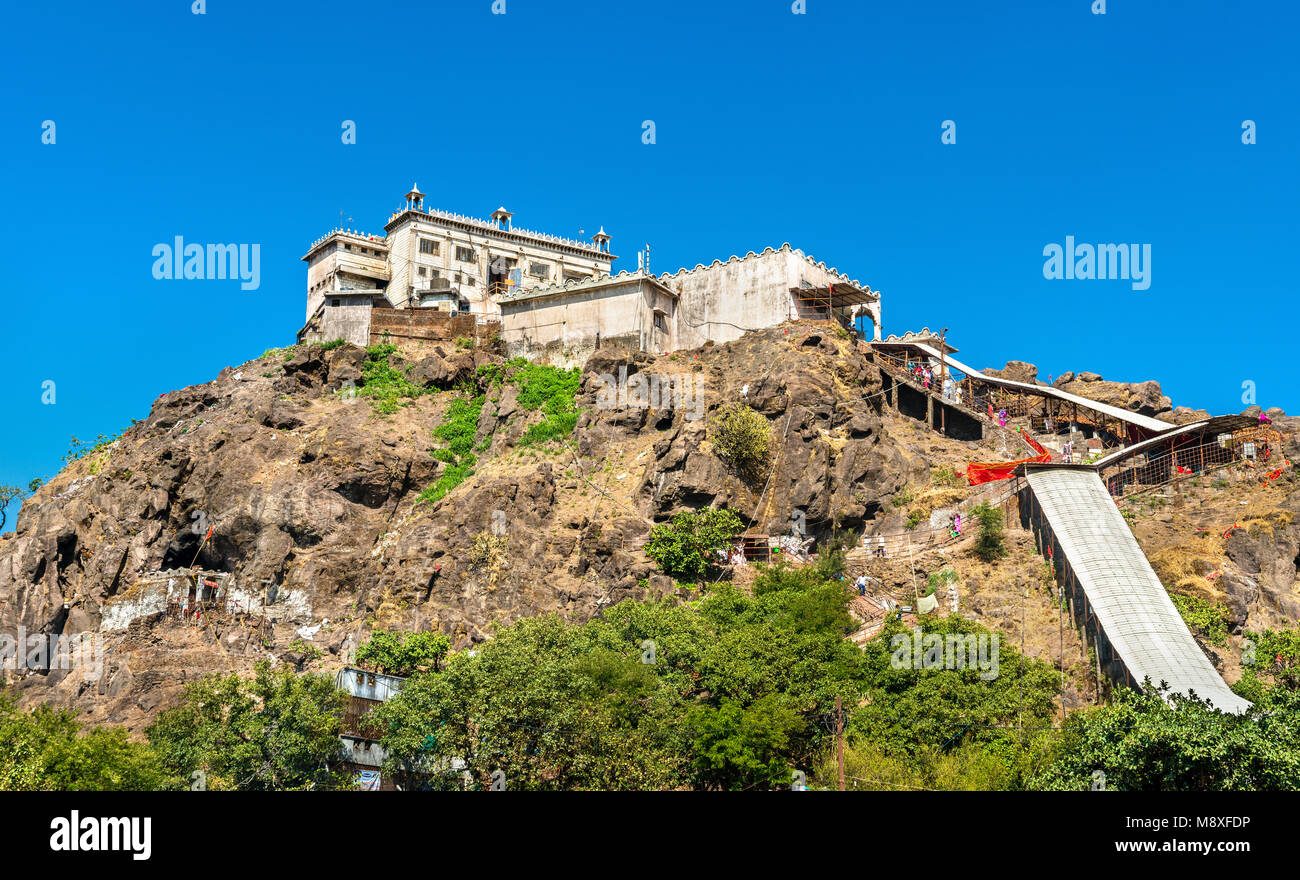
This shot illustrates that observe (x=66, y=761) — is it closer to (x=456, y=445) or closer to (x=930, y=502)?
(x=456, y=445)

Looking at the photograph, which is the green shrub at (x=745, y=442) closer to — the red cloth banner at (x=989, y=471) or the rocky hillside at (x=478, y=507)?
the rocky hillside at (x=478, y=507)

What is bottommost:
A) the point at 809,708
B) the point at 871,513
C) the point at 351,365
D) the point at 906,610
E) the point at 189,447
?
the point at 809,708

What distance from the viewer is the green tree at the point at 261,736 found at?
128 feet

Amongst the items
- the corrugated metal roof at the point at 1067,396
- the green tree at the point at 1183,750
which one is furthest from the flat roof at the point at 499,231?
the green tree at the point at 1183,750

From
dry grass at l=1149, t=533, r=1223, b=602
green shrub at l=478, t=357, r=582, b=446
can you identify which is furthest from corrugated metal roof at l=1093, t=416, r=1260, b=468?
green shrub at l=478, t=357, r=582, b=446

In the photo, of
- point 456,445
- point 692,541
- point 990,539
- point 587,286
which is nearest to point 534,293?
point 587,286

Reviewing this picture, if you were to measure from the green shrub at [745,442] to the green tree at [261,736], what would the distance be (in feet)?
74.9

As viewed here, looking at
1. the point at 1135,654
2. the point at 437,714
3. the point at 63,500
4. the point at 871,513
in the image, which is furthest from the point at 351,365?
the point at 1135,654

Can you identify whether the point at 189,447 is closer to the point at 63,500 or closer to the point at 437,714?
the point at 63,500

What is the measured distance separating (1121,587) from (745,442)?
18970 mm

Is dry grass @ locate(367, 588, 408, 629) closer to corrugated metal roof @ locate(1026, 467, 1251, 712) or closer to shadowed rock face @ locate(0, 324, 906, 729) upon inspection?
shadowed rock face @ locate(0, 324, 906, 729)

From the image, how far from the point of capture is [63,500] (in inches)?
2692

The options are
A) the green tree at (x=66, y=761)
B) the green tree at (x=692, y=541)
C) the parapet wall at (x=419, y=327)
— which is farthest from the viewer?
the parapet wall at (x=419, y=327)
